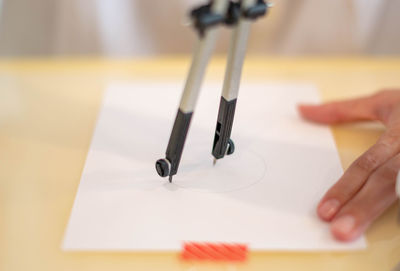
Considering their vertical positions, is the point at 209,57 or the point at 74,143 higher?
the point at 209,57

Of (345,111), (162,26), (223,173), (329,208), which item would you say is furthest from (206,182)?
(162,26)

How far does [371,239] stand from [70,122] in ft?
1.50

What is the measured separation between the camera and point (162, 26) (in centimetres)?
102

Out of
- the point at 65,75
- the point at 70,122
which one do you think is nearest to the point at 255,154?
the point at 70,122

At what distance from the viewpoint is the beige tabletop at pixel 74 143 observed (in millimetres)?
502

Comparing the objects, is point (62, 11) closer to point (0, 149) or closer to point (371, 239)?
point (0, 149)

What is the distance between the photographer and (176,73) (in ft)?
2.86

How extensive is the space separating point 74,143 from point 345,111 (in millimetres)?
396

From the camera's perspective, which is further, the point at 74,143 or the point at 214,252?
the point at 74,143

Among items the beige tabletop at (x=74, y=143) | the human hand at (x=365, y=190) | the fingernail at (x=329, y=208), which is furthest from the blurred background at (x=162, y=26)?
the fingernail at (x=329, y=208)

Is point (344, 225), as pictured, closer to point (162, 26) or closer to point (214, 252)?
point (214, 252)

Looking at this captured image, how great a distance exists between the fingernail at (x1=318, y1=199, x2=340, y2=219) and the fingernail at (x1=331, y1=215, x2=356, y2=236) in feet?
0.04

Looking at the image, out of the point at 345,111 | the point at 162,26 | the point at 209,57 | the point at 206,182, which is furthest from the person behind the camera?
the point at 162,26

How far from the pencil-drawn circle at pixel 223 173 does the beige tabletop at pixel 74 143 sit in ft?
0.34
